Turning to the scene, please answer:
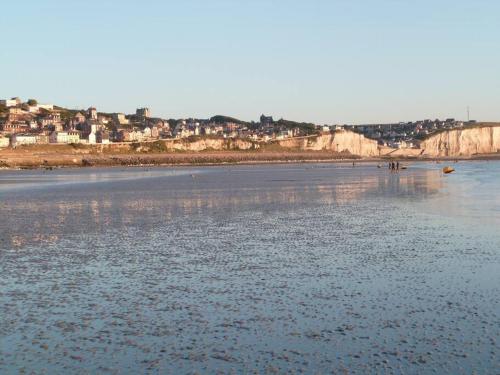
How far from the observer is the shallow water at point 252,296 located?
416 inches

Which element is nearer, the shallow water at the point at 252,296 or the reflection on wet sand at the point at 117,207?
the shallow water at the point at 252,296

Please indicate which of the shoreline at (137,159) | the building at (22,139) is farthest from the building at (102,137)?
the shoreline at (137,159)

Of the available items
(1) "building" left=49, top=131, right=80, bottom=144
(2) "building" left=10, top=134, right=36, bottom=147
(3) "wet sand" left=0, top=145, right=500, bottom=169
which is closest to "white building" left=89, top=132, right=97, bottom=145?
(1) "building" left=49, top=131, right=80, bottom=144

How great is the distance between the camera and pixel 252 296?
1460 cm

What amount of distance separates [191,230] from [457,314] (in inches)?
598

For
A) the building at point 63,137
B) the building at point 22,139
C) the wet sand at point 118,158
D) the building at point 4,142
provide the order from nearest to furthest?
the wet sand at point 118,158
the building at point 4,142
the building at point 22,139
the building at point 63,137

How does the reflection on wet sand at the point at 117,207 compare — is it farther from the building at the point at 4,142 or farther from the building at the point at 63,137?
the building at the point at 63,137

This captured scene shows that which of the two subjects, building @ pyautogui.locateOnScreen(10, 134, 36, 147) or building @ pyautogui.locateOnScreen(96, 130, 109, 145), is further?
building @ pyautogui.locateOnScreen(96, 130, 109, 145)

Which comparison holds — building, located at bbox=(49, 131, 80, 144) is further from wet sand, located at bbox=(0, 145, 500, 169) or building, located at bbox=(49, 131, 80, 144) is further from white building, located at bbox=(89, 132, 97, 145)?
wet sand, located at bbox=(0, 145, 500, 169)

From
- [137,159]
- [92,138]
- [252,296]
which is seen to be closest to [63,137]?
[92,138]

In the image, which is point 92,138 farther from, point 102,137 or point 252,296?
point 252,296

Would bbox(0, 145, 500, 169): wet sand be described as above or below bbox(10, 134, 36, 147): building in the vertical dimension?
below

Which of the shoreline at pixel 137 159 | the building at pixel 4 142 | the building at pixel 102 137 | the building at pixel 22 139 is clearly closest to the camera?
the shoreline at pixel 137 159

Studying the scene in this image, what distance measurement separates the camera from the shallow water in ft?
34.7
